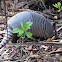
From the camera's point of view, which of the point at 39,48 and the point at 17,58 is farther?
the point at 39,48

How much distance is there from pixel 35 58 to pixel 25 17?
1.44m

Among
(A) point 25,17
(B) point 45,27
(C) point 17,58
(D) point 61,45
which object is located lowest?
(C) point 17,58

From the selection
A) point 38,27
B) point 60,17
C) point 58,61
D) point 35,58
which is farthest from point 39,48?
point 60,17

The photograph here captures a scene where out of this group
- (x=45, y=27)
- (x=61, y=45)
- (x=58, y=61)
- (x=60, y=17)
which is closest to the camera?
(x=58, y=61)

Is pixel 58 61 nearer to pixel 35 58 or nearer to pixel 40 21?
pixel 35 58

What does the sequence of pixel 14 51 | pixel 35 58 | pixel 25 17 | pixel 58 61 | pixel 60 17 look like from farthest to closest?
pixel 60 17 < pixel 25 17 < pixel 14 51 < pixel 35 58 < pixel 58 61

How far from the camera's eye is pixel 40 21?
11.5 feet

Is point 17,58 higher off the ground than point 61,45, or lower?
lower

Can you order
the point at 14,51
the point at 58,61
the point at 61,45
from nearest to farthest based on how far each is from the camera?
the point at 58,61 → the point at 61,45 → the point at 14,51

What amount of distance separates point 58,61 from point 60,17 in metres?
3.25

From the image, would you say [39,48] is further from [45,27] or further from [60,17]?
[60,17]

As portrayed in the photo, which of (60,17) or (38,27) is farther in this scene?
(60,17)

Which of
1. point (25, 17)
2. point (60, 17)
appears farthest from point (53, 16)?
point (25, 17)

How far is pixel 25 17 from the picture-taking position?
3330 millimetres
